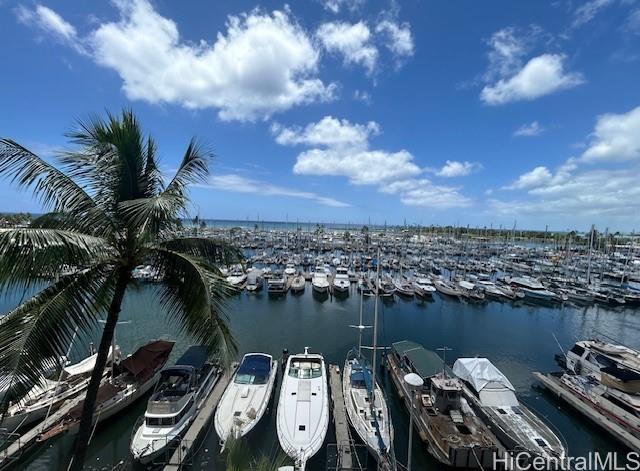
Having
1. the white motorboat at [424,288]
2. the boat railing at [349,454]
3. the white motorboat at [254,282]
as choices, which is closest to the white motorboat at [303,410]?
the boat railing at [349,454]

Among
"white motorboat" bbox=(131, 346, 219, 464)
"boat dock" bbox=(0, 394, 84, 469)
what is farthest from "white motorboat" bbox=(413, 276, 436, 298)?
"boat dock" bbox=(0, 394, 84, 469)

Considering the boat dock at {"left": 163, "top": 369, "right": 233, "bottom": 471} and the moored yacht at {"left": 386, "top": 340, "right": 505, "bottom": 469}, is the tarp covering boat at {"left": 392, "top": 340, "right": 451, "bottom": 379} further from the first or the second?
the boat dock at {"left": 163, "top": 369, "right": 233, "bottom": 471}

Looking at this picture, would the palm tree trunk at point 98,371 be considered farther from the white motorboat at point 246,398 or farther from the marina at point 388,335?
the white motorboat at point 246,398

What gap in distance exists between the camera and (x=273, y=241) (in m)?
112

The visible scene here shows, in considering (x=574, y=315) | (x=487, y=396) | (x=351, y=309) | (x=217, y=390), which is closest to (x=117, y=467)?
(x=217, y=390)

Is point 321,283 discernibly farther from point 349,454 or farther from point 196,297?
point 196,297

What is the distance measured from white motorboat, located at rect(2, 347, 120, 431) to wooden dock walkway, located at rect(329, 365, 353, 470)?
1271 cm

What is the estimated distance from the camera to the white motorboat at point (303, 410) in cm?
1430

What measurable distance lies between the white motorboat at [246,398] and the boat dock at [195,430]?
131 centimetres

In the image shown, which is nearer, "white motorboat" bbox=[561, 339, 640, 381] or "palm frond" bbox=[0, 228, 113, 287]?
"palm frond" bbox=[0, 228, 113, 287]

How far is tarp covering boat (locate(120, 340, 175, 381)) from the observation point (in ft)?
67.0

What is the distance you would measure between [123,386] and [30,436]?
174 inches

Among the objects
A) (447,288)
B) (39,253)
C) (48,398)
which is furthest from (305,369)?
(447,288)

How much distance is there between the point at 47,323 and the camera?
19.0 ft
